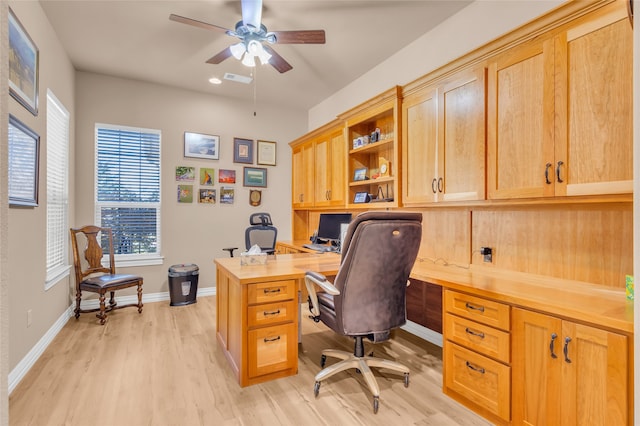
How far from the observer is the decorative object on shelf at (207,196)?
4621 millimetres

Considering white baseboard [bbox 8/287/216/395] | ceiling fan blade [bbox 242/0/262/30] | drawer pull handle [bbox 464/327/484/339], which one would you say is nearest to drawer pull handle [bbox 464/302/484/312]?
drawer pull handle [bbox 464/327/484/339]

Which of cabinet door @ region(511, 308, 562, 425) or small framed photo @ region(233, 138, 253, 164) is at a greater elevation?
small framed photo @ region(233, 138, 253, 164)

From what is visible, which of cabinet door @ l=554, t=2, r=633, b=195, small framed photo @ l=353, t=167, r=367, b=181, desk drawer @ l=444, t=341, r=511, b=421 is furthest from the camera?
small framed photo @ l=353, t=167, r=367, b=181

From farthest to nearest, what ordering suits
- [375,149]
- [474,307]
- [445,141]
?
[375,149] → [445,141] → [474,307]

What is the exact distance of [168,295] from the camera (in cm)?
440

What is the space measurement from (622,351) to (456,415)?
97 cm

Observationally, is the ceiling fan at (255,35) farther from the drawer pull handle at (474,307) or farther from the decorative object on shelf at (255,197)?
the decorative object on shelf at (255,197)

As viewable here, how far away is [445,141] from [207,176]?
3.38m

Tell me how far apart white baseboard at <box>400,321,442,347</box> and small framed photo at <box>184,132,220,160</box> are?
347 centimetres

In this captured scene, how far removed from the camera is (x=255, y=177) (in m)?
5.00

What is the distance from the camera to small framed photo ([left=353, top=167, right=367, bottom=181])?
145 inches

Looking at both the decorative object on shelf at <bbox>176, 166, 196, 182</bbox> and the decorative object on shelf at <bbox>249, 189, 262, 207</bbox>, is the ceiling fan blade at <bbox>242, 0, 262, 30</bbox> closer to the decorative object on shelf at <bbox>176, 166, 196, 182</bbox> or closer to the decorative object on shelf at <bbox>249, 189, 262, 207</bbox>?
the decorative object on shelf at <bbox>176, 166, 196, 182</bbox>

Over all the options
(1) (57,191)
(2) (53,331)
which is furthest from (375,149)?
(2) (53,331)

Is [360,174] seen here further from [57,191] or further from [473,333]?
[57,191]
